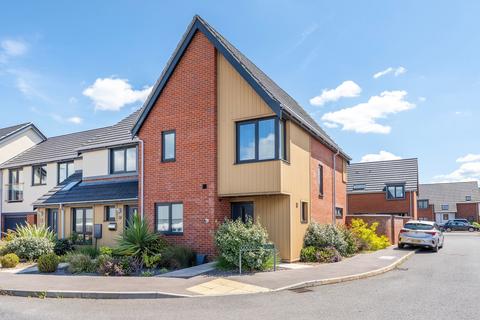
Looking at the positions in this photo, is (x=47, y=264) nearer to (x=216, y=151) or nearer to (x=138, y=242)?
(x=138, y=242)

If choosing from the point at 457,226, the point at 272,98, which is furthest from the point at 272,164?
the point at 457,226

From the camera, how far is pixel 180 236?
15.9 m

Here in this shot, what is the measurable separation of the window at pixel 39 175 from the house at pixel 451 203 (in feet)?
184

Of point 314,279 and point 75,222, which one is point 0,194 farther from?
point 314,279

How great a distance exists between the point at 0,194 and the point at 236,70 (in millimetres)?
24047

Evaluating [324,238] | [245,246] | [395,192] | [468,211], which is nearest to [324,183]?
[324,238]

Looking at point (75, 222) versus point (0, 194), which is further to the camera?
point (0, 194)

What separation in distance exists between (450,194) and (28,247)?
66479 mm

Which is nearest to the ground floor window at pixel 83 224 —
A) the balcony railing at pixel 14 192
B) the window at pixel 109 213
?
the window at pixel 109 213

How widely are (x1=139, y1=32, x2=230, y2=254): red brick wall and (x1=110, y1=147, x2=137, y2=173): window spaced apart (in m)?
3.66

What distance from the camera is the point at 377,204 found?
38969 mm

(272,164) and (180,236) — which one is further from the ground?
(272,164)

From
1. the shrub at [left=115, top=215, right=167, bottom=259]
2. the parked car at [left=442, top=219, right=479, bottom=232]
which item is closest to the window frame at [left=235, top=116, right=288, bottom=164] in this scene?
the shrub at [left=115, top=215, right=167, bottom=259]

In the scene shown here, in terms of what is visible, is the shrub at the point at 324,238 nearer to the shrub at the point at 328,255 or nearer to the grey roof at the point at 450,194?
the shrub at the point at 328,255
